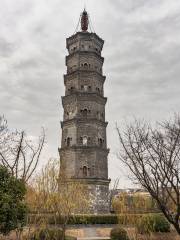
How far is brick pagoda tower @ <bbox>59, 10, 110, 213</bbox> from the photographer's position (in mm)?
26828

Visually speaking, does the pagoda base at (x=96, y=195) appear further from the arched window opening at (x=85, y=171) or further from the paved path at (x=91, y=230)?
the paved path at (x=91, y=230)

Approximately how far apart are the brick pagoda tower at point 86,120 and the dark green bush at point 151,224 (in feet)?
21.3

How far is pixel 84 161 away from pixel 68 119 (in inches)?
163

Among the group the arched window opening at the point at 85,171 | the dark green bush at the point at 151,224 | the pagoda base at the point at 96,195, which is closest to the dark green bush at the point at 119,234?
the dark green bush at the point at 151,224

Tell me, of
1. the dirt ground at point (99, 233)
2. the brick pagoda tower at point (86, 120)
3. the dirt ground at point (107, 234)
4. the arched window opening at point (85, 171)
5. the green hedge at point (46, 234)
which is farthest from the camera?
the arched window opening at point (85, 171)

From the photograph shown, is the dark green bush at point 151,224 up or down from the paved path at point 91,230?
up

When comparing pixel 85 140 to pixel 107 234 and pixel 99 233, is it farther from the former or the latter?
pixel 107 234

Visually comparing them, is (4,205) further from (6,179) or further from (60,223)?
(60,223)

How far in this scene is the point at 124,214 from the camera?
18.7m

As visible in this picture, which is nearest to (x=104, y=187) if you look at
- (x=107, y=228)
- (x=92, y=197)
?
(x=92, y=197)

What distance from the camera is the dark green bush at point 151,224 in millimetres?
18000

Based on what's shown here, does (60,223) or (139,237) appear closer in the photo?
(139,237)

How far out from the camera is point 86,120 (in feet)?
92.3

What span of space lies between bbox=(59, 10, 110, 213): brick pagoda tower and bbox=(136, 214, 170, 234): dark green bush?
6.48 meters
